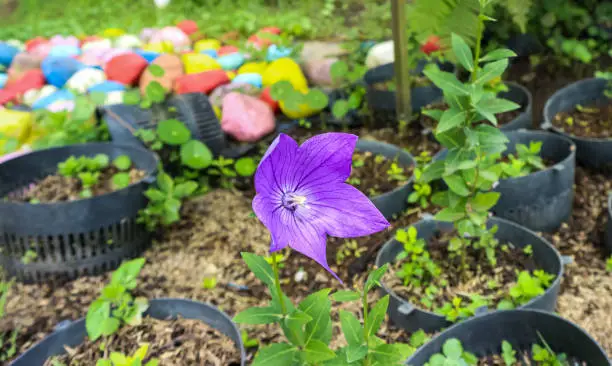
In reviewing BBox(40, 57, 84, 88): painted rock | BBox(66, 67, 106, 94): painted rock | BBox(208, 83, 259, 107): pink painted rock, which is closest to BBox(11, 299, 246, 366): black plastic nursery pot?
BBox(208, 83, 259, 107): pink painted rock

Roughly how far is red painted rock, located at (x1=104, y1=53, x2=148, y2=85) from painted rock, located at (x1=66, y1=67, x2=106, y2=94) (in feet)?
0.33

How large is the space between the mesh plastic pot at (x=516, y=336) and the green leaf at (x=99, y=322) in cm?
92

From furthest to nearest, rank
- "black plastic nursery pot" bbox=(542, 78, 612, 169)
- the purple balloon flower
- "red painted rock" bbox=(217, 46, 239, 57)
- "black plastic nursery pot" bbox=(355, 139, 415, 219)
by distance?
"red painted rock" bbox=(217, 46, 239, 57) → "black plastic nursery pot" bbox=(542, 78, 612, 169) → "black plastic nursery pot" bbox=(355, 139, 415, 219) → the purple balloon flower

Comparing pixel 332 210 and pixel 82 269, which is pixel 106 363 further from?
pixel 82 269

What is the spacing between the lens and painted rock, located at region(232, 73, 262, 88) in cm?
365

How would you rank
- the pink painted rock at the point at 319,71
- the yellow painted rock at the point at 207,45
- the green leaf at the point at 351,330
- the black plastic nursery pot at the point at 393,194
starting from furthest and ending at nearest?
1. the yellow painted rock at the point at 207,45
2. the pink painted rock at the point at 319,71
3. the black plastic nursery pot at the point at 393,194
4. the green leaf at the point at 351,330

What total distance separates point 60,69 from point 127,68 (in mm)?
681

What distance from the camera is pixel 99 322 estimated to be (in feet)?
5.70

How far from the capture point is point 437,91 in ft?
10.1

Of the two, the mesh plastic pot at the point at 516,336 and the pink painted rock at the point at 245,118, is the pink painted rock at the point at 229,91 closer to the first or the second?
the pink painted rock at the point at 245,118

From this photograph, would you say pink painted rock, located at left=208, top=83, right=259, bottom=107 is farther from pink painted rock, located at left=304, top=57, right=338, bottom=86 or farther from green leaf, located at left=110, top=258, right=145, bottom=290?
green leaf, located at left=110, top=258, right=145, bottom=290

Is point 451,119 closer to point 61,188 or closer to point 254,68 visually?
point 61,188

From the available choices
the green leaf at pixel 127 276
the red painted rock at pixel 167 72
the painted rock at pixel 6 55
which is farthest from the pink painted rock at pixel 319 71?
the painted rock at pixel 6 55

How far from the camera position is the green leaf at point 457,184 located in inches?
69.6
